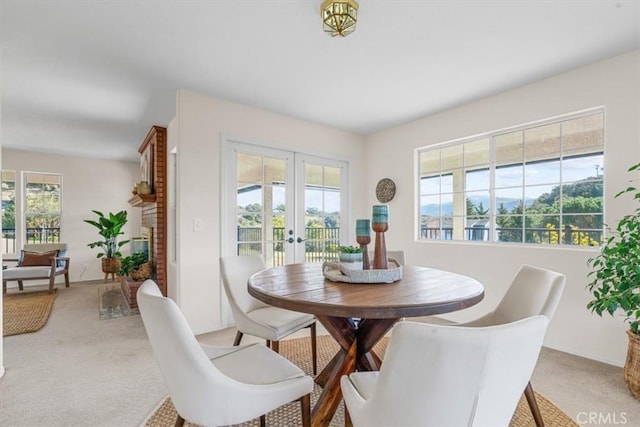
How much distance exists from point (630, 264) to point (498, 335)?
74.3 inches

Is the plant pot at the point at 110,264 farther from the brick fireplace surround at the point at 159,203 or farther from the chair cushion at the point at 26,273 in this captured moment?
the brick fireplace surround at the point at 159,203

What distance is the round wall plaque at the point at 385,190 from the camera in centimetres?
409

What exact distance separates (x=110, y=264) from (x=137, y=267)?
174cm

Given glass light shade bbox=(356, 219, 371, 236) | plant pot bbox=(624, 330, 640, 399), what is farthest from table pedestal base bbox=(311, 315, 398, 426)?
plant pot bbox=(624, 330, 640, 399)

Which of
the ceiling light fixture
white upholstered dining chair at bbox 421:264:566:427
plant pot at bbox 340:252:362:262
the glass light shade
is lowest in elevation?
white upholstered dining chair at bbox 421:264:566:427

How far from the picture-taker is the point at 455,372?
72 centimetres

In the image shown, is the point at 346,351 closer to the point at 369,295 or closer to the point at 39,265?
the point at 369,295

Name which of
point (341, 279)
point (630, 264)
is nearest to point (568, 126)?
point (630, 264)

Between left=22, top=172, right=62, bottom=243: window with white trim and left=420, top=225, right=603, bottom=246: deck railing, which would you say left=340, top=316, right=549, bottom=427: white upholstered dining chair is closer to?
left=420, top=225, right=603, bottom=246: deck railing

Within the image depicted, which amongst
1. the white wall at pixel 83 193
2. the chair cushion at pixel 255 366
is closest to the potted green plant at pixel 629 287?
the chair cushion at pixel 255 366

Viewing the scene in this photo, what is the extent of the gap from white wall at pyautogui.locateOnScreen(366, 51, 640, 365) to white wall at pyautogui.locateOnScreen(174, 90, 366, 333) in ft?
7.29

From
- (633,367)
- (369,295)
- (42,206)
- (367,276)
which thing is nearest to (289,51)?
(367,276)

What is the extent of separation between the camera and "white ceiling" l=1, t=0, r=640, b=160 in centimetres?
183

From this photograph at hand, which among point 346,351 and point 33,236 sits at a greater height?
point 33,236
